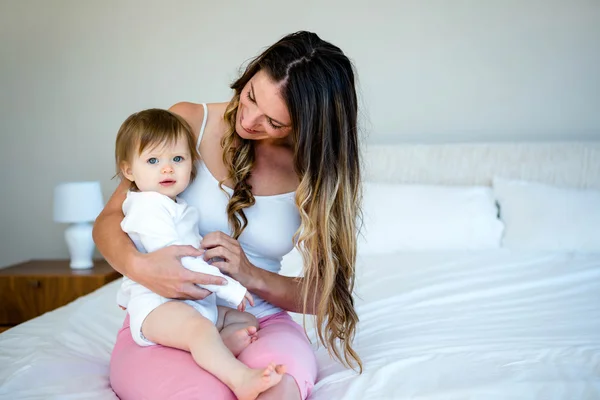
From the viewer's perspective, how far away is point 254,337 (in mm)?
1447

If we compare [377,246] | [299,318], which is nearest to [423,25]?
[377,246]

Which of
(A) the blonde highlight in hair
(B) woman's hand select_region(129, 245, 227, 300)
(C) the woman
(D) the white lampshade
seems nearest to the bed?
(C) the woman

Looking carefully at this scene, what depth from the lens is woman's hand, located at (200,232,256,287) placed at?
1.47m

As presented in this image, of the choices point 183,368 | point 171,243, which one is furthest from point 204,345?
point 171,243

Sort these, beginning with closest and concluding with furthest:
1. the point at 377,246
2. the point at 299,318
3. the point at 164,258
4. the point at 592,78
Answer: the point at 164,258, the point at 299,318, the point at 377,246, the point at 592,78

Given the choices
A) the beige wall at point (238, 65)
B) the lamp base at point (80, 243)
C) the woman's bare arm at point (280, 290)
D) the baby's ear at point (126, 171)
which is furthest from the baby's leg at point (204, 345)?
the beige wall at point (238, 65)

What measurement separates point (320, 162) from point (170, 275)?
434mm

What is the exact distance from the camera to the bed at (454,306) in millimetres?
1453

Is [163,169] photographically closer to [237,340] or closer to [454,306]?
[237,340]

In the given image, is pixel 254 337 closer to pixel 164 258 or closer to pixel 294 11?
pixel 164 258

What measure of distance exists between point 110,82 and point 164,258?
8.29 feet

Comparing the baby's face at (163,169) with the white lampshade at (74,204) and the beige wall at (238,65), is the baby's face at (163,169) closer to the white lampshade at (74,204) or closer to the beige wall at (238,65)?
the white lampshade at (74,204)

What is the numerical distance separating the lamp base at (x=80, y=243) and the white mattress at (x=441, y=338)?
799mm

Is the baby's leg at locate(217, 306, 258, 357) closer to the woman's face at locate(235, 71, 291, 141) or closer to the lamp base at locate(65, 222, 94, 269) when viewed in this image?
the woman's face at locate(235, 71, 291, 141)
